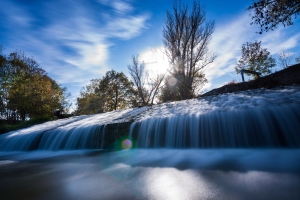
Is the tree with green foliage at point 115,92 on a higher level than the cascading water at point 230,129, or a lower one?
higher

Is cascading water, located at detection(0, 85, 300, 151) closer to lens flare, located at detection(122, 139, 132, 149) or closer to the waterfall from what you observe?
the waterfall

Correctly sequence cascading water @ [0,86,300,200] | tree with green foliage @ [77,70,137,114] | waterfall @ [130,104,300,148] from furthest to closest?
tree with green foliage @ [77,70,137,114]
waterfall @ [130,104,300,148]
cascading water @ [0,86,300,200]

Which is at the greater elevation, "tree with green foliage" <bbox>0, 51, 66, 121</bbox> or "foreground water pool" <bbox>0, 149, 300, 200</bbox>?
"tree with green foliage" <bbox>0, 51, 66, 121</bbox>

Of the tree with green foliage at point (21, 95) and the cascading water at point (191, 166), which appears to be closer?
the cascading water at point (191, 166)

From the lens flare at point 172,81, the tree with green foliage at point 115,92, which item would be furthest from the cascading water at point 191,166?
the tree with green foliage at point 115,92

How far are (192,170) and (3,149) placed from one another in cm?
911

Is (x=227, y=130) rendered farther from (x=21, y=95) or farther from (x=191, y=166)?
(x=21, y=95)

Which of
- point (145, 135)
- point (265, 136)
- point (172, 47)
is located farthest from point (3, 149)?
point (172, 47)

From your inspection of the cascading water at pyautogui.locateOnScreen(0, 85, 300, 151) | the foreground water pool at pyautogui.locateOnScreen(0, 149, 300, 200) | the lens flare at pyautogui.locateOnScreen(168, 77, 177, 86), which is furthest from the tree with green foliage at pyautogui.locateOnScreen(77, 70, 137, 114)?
the foreground water pool at pyautogui.locateOnScreen(0, 149, 300, 200)

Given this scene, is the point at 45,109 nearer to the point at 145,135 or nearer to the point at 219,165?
the point at 145,135

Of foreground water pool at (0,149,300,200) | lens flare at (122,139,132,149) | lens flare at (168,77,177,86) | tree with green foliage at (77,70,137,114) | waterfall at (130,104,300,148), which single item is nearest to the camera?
foreground water pool at (0,149,300,200)

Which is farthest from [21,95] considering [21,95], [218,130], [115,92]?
[218,130]

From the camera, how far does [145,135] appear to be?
491cm

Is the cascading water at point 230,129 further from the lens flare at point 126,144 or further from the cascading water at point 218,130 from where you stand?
the lens flare at point 126,144
